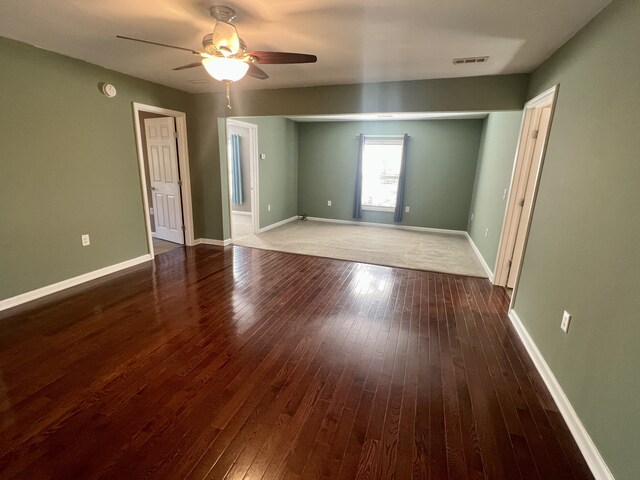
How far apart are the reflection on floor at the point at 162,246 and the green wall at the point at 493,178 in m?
4.87

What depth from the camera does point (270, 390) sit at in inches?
74.4

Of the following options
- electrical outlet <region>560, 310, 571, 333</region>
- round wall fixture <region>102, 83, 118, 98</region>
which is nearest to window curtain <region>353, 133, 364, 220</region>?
round wall fixture <region>102, 83, 118, 98</region>

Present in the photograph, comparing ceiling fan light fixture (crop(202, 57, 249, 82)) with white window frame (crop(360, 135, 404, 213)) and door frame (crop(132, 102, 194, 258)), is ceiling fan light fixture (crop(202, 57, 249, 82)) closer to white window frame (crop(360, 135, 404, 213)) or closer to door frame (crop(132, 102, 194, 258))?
door frame (crop(132, 102, 194, 258))

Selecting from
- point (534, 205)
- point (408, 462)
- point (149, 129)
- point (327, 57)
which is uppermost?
point (327, 57)

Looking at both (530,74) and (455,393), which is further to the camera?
Result: (530,74)

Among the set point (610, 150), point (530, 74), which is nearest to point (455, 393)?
point (610, 150)

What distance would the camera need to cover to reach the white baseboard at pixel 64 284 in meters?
2.82

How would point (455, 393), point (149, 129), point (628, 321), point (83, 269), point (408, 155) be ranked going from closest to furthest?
point (628, 321), point (455, 393), point (83, 269), point (149, 129), point (408, 155)

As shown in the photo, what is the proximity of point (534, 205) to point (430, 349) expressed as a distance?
160cm

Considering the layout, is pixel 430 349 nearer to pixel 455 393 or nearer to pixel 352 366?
pixel 455 393

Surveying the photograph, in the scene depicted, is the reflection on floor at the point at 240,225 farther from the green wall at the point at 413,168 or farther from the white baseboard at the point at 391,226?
the white baseboard at the point at 391,226

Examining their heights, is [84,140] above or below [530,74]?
below

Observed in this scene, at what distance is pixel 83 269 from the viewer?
3.41 metres

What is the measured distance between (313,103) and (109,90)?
242cm
